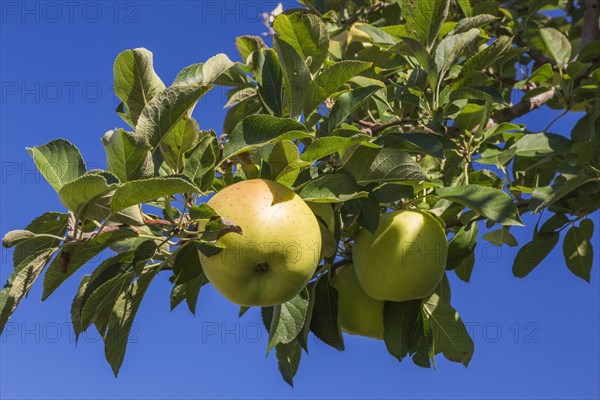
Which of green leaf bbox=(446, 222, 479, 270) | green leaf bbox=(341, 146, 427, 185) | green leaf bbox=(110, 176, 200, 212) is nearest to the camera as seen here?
green leaf bbox=(110, 176, 200, 212)

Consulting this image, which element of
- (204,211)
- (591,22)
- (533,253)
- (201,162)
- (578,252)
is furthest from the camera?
(591,22)

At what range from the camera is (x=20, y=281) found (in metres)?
1.57

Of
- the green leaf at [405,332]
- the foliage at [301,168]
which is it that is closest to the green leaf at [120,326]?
the foliage at [301,168]

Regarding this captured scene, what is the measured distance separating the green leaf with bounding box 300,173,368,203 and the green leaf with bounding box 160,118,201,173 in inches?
10.4

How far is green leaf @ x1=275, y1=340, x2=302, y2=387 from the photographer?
2248mm

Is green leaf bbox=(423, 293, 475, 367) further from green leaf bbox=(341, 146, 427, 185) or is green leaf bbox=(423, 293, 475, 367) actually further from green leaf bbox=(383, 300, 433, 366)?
green leaf bbox=(341, 146, 427, 185)

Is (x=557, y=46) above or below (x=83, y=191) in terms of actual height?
below

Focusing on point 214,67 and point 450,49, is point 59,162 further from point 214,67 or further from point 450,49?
point 450,49

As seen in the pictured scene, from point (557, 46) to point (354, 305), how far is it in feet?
4.24

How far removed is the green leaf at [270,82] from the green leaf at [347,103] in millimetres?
131

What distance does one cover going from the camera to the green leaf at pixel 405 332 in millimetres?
2133

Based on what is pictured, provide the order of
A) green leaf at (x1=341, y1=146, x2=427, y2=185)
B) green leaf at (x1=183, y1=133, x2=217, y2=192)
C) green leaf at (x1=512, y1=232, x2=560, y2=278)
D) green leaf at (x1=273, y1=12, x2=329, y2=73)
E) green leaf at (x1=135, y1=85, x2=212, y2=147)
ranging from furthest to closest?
green leaf at (x1=512, y1=232, x2=560, y2=278) → green leaf at (x1=273, y1=12, x2=329, y2=73) → green leaf at (x1=341, y1=146, x2=427, y2=185) → green leaf at (x1=183, y1=133, x2=217, y2=192) → green leaf at (x1=135, y1=85, x2=212, y2=147)

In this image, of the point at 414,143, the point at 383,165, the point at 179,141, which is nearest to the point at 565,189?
the point at 414,143

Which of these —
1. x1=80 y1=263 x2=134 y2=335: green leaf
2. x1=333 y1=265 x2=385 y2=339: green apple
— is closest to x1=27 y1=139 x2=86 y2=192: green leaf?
x1=80 y1=263 x2=134 y2=335: green leaf
